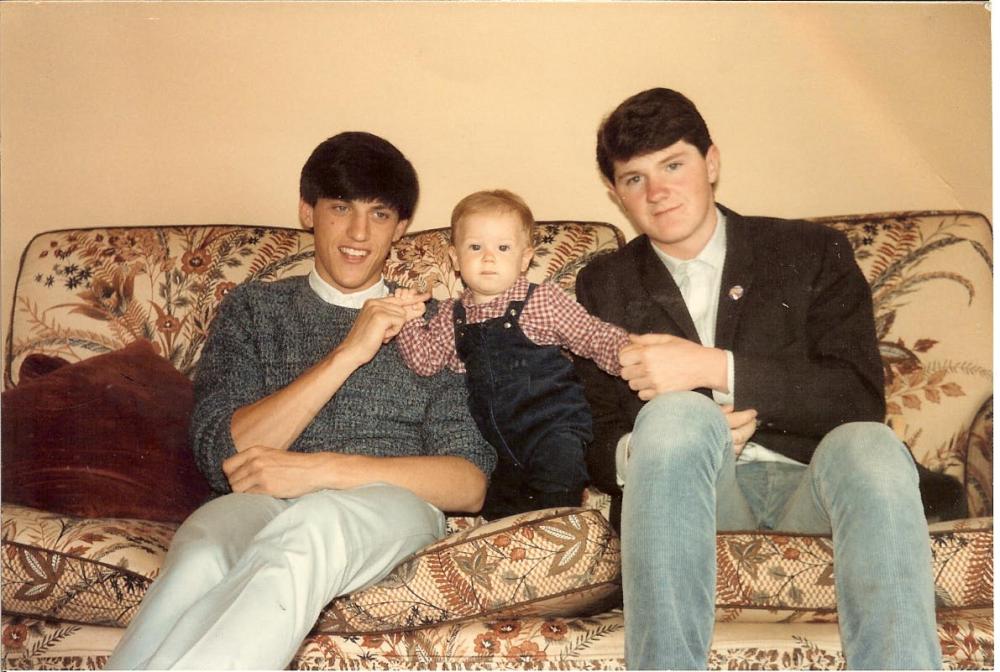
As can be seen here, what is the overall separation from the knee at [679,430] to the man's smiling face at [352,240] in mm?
849

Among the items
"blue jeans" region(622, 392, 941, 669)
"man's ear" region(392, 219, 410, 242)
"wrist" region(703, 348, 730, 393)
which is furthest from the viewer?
"man's ear" region(392, 219, 410, 242)

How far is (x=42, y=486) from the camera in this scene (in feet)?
5.40

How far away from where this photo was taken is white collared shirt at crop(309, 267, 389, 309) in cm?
198

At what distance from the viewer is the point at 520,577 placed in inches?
55.7

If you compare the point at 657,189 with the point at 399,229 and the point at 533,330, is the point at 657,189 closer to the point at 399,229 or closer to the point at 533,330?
the point at 533,330

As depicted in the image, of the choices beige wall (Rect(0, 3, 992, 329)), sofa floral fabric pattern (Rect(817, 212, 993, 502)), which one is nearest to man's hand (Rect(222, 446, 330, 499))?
beige wall (Rect(0, 3, 992, 329))

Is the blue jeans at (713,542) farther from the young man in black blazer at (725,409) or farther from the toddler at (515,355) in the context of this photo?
the toddler at (515,355)

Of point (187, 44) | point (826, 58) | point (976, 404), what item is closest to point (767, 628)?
point (976, 404)

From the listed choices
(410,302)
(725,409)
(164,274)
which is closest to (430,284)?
(410,302)

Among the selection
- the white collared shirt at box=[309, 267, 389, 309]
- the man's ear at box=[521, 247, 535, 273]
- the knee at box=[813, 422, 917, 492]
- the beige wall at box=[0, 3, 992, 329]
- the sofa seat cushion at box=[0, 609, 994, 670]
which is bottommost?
the sofa seat cushion at box=[0, 609, 994, 670]

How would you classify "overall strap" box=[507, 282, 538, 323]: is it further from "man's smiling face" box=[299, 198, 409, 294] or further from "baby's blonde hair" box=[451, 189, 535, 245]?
"man's smiling face" box=[299, 198, 409, 294]

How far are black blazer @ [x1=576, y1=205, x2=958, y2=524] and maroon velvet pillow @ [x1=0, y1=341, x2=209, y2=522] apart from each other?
2.71ft

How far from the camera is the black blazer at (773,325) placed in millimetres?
1698

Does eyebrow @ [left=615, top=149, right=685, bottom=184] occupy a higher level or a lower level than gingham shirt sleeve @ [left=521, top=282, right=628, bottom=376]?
higher
